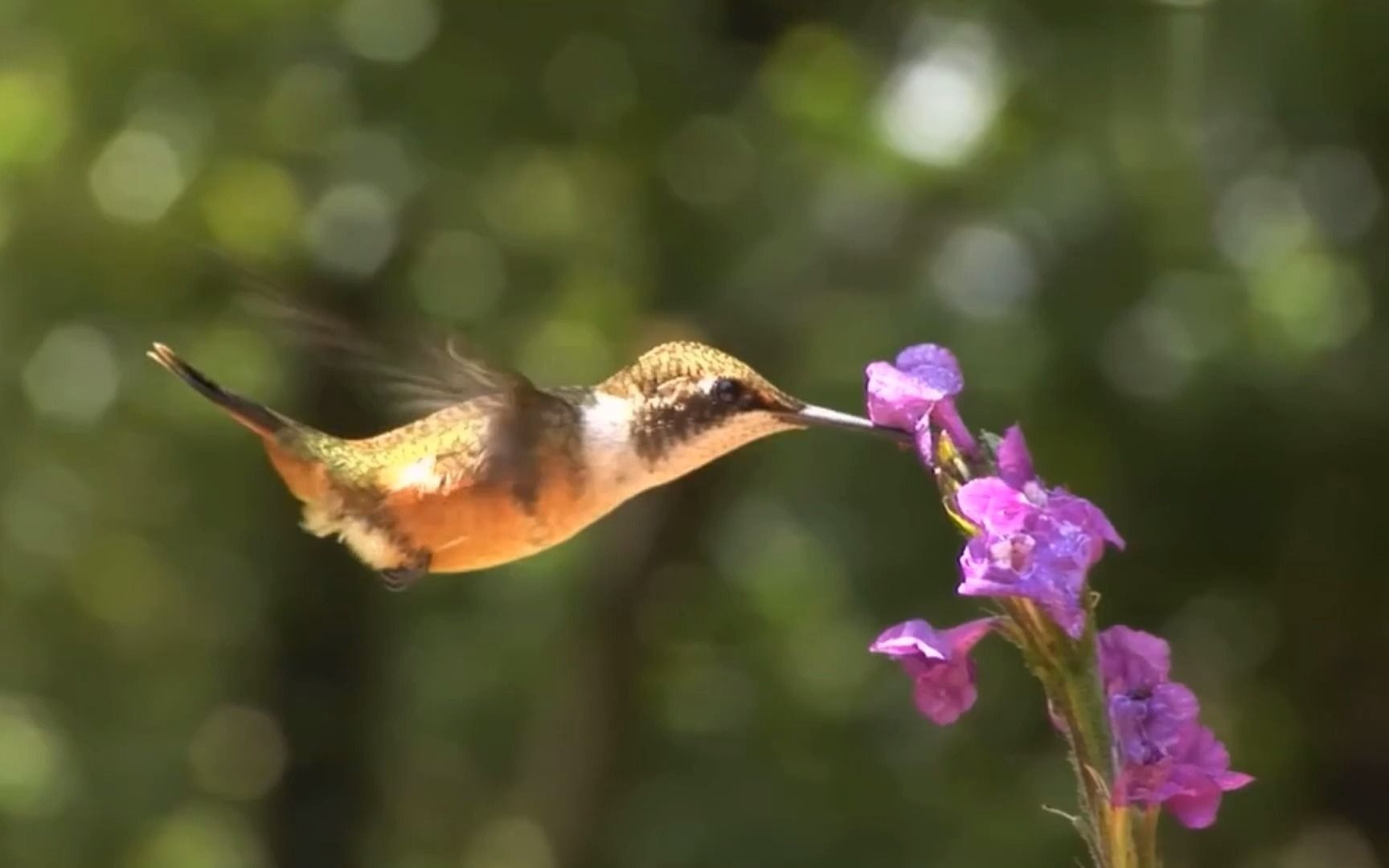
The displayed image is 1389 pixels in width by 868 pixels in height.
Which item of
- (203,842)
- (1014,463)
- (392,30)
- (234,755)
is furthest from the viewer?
(234,755)

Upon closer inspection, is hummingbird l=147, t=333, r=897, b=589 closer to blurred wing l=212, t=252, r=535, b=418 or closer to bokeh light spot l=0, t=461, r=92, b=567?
blurred wing l=212, t=252, r=535, b=418

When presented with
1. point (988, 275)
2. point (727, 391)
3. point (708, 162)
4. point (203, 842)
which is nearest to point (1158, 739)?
point (727, 391)

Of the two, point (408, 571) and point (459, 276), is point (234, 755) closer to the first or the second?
point (459, 276)

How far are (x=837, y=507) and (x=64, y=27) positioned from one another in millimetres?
2145

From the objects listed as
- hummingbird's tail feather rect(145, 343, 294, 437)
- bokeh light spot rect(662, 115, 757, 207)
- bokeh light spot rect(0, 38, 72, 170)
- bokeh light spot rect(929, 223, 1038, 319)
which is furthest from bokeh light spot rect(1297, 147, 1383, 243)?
bokeh light spot rect(0, 38, 72, 170)

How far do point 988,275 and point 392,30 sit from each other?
1428 millimetres

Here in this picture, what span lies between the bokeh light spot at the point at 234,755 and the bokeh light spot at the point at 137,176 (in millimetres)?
1961

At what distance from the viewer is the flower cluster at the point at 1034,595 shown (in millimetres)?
1013

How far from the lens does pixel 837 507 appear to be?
13.9ft

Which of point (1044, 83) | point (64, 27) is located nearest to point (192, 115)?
point (64, 27)

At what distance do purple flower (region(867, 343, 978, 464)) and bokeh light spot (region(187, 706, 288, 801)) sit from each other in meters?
4.63

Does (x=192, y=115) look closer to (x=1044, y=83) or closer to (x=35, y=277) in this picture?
(x=35, y=277)

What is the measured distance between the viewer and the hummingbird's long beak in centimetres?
125

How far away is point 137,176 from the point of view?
406 centimetres
